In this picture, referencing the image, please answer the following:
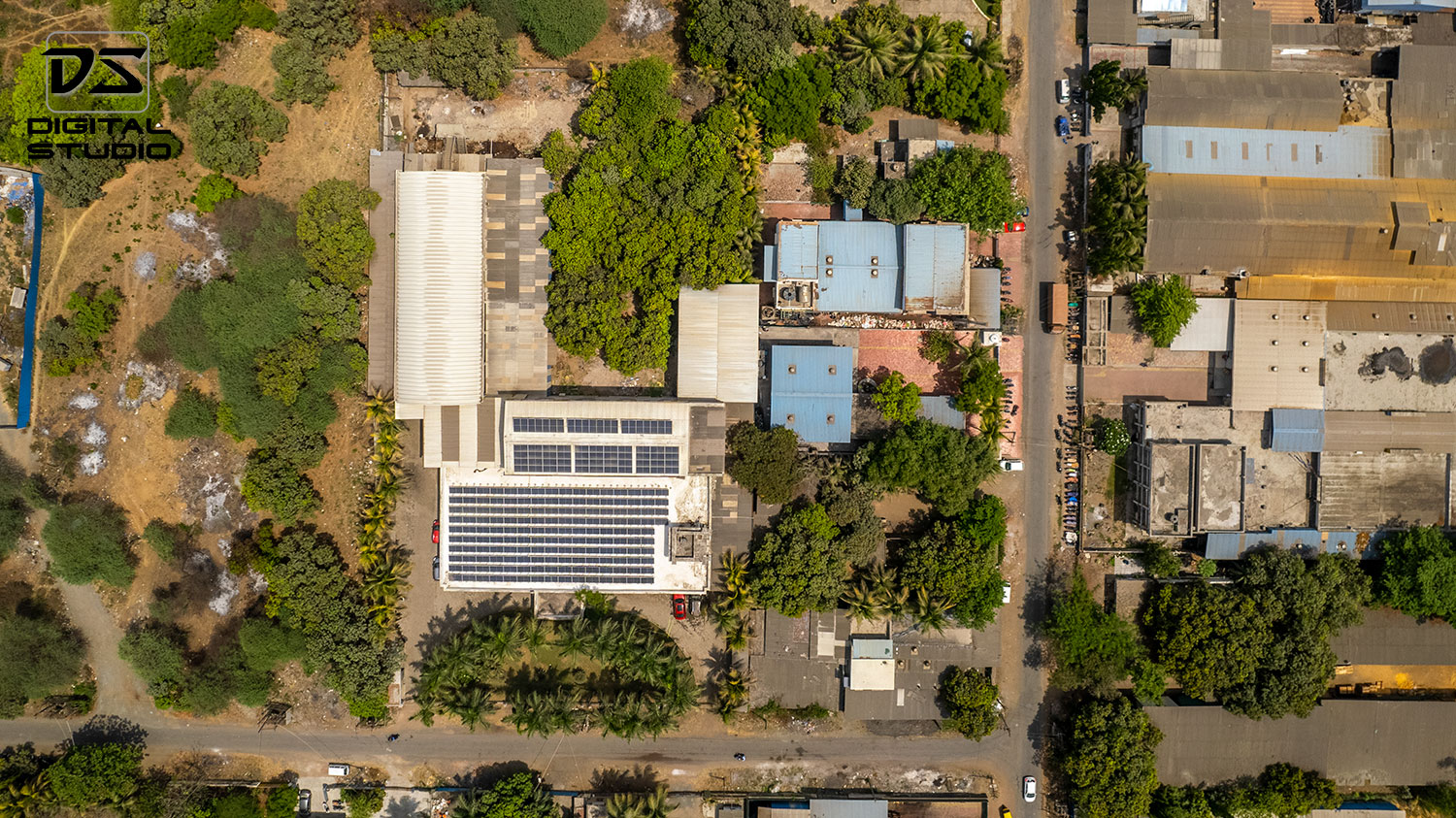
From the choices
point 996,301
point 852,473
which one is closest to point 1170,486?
point 996,301

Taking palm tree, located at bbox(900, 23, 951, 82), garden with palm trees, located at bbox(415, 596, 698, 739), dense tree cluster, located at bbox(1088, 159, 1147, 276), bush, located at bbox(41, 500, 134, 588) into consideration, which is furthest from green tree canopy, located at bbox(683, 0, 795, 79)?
bush, located at bbox(41, 500, 134, 588)

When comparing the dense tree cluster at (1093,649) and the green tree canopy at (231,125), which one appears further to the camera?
the dense tree cluster at (1093,649)

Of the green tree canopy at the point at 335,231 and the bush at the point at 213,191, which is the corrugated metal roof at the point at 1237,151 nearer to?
the green tree canopy at the point at 335,231

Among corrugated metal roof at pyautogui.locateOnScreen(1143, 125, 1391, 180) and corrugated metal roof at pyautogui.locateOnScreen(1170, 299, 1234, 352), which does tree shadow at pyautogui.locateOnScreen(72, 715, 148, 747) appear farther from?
corrugated metal roof at pyautogui.locateOnScreen(1143, 125, 1391, 180)

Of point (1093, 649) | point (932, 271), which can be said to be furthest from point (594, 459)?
point (1093, 649)

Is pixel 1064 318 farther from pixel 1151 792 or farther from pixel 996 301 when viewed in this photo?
pixel 1151 792

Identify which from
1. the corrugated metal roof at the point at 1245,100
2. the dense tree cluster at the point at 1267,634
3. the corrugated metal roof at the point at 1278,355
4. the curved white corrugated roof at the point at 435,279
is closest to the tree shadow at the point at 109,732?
the curved white corrugated roof at the point at 435,279

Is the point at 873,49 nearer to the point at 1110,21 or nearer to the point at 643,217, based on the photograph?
the point at 1110,21
